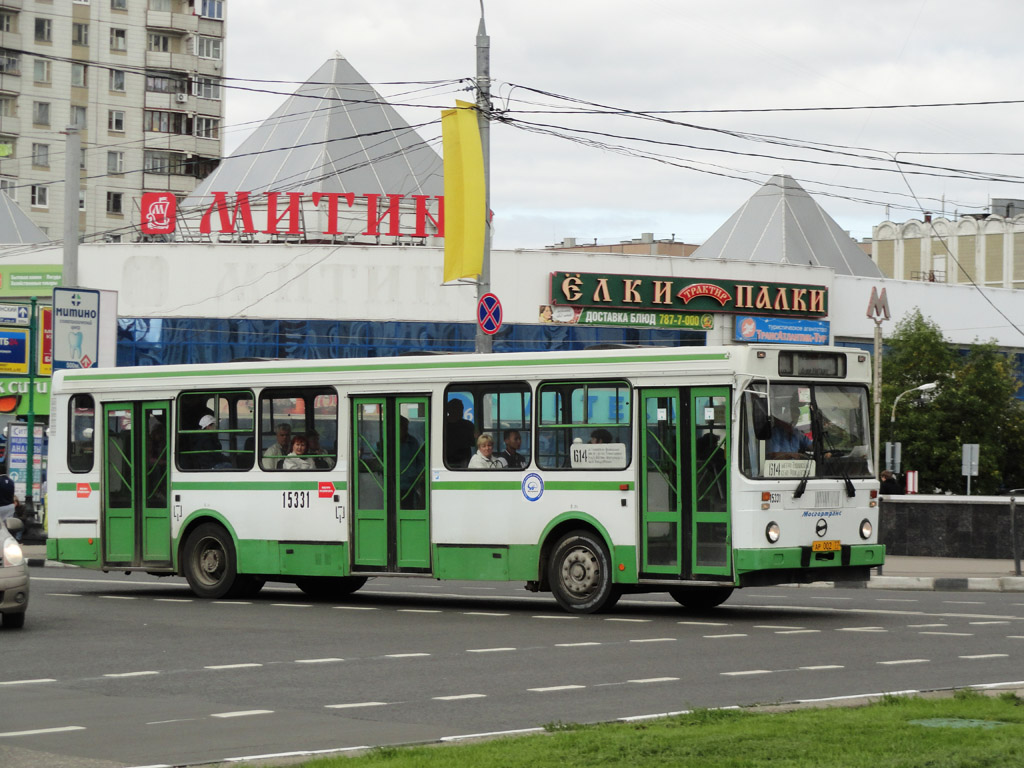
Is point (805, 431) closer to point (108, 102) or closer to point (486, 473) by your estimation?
point (486, 473)

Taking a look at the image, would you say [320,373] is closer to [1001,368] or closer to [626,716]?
[626,716]

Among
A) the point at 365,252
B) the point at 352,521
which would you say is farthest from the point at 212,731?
the point at 365,252

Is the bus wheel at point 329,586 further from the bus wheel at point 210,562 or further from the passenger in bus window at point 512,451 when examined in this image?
the passenger in bus window at point 512,451

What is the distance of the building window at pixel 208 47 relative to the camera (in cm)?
10262

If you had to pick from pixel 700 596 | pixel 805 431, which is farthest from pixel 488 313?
pixel 805 431

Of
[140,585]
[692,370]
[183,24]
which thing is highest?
[183,24]

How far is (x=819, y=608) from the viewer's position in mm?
18562

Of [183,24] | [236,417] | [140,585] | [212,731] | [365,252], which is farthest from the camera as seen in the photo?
[183,24]

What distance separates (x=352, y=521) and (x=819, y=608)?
534 cm

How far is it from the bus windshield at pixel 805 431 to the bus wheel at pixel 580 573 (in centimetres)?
186

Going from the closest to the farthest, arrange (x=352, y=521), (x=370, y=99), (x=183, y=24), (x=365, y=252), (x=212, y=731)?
(x=212, y=731), (x=352, y=521), (x=365, y=252), (x=370, y=99), (x=183, y=24)

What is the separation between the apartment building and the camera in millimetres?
95750

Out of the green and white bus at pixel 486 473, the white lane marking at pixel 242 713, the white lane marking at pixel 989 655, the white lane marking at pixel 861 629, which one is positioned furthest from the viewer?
the green and white bus at pixel 486 473

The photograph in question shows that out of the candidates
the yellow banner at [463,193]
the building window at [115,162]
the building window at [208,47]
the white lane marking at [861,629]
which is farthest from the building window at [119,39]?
the white lane marking at [861,629]
